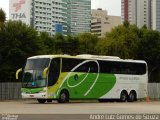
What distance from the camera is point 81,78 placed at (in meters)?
38.6

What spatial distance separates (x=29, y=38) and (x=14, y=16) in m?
123

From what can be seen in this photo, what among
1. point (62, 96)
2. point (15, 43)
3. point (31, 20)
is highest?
point (31, 20)

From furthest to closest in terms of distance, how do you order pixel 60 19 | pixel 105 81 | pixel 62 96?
1. pixel 60 19
2. pixel 105 81
3. pixel 62 96

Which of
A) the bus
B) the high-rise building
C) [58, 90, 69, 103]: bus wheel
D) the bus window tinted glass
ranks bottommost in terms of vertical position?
[58, 90, 69, 103]: bus wheel

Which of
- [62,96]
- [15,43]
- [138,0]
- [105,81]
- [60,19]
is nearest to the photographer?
[62,96]

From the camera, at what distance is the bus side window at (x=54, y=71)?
3650 cm

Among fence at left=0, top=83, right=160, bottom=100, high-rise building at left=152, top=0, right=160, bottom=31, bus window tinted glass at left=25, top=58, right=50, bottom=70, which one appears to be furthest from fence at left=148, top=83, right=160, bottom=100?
high-rise building at left=152, top=0, right=160, bottom=31

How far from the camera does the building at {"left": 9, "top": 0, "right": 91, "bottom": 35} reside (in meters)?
168

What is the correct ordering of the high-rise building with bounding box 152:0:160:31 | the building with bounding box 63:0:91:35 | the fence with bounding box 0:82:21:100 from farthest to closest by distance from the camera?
the building with bounding box 63:0:91:35
the high-rise building with bounding box 152:0:160:31
the fence with bounding box 0:82:21:100

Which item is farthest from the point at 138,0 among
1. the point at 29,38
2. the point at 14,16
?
the point at 29,38

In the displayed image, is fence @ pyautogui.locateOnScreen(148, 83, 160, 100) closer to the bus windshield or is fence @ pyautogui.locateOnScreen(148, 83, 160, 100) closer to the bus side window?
the bus side window

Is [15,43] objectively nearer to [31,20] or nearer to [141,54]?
[141,54]

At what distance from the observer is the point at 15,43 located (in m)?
50.9

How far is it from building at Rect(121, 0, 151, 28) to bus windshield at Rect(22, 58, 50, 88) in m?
111
